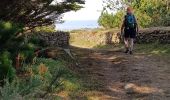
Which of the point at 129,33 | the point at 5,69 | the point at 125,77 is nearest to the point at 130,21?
the point at 129,33

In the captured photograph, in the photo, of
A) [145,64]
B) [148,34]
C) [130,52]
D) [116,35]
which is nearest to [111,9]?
[116,35]

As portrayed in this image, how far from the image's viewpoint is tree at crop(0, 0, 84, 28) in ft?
36.0

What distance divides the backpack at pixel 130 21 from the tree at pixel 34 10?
317 cm

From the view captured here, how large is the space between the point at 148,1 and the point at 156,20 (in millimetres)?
1338

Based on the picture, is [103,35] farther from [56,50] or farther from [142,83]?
[142,83]

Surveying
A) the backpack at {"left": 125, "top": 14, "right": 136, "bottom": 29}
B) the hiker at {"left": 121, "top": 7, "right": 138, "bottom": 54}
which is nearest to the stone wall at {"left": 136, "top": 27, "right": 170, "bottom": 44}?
the hiker at {"left": 121, "top": 7, "right": 138, "bottom": 54}

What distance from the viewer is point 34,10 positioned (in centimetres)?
1250

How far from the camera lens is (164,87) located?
10.6 metres

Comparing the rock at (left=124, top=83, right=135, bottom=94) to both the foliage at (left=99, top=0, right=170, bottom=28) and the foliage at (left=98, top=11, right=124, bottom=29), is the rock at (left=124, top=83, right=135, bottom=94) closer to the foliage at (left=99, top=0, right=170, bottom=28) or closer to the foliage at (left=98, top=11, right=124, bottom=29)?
the foliage at (left=99, top=0, right=170, bottom=28)

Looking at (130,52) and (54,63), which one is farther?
(130,52)

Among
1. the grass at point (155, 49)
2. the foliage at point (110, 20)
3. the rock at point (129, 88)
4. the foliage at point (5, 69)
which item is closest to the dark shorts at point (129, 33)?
the grass at point (155, 49)

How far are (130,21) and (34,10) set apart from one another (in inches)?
194

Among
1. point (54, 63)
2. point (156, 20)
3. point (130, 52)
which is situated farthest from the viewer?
point (156, 20)

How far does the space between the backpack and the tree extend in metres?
3.17
